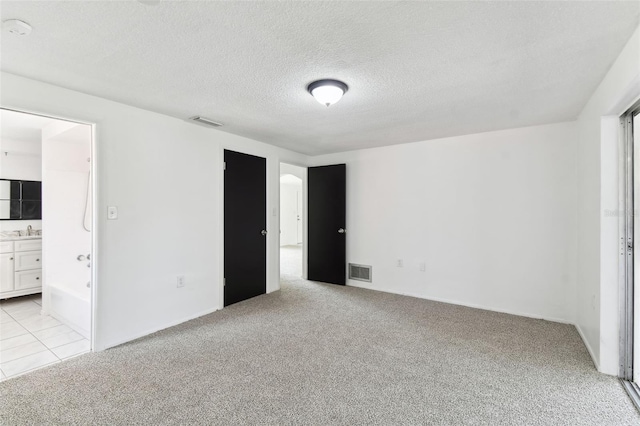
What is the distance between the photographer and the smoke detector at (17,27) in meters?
1.57

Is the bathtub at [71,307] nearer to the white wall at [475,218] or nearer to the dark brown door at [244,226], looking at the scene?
the dark brown door at [244,226]

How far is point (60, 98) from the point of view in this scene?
2465mm

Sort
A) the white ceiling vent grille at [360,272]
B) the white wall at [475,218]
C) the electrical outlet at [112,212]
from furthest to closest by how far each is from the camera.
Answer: the white ceiling vent grille at [360,272] → the white wall at [475,218] → the electrical outlet at [112,212]

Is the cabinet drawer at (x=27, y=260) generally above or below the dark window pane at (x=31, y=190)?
below

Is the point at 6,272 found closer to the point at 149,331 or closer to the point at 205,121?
the point at 149,331

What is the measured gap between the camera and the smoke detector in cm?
157

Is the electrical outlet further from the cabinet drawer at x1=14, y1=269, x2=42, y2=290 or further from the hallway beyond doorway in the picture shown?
the hallway beyond doorway

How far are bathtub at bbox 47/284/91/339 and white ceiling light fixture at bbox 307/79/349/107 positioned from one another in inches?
119

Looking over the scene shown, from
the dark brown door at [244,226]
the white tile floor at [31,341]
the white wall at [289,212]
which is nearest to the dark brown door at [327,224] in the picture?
the dark brown door at [244,226]

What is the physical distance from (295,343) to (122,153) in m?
2.52

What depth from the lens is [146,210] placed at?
3.05 m

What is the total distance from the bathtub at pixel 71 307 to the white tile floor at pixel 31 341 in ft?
0.20

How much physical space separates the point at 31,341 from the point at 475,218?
525 cm

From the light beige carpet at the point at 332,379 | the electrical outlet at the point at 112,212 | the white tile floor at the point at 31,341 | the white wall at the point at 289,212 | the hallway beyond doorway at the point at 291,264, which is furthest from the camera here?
the white wall at the point at 289,212
